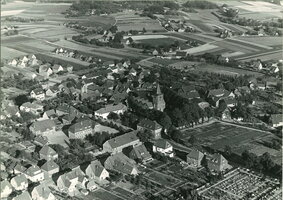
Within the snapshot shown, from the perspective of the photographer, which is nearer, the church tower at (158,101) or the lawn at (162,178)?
the lawn at (162,178)

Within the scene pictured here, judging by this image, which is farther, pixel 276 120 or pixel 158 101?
pixel 158 101

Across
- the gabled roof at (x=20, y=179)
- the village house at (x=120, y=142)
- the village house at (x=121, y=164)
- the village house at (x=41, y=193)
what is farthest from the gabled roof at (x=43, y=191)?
the village house at (x=120, y=142)

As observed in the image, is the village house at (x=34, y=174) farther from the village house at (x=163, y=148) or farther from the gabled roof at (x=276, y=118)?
the gabled roof at (x=276, y=118)

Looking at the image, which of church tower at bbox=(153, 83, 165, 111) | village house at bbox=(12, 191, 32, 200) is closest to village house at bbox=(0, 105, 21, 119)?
church tower at bbox=(153, 83, 165, 111)

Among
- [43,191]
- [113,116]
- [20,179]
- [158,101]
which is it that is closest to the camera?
[43,191]

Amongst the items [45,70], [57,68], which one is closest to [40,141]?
[45,70]

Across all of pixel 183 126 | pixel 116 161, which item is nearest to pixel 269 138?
pixel 183 126

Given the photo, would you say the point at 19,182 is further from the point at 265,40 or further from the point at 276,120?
the point at 265,40
